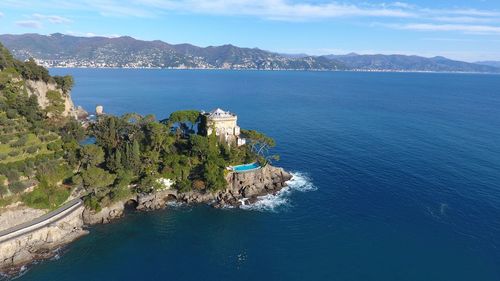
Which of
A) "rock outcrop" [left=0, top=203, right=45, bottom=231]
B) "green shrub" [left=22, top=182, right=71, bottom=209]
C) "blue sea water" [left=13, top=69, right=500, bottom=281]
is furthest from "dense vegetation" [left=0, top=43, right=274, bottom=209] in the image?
"blue sea water" [left=13, top=69, right=500, bottom=281]

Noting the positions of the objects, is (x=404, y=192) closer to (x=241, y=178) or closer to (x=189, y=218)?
(x=241, y=178)

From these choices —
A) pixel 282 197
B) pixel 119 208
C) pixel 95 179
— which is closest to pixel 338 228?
pixel 282 197

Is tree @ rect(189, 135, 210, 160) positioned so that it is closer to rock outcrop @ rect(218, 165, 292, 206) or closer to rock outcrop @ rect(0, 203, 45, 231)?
rock outcrop @ rect(218, 165, 292, 206)

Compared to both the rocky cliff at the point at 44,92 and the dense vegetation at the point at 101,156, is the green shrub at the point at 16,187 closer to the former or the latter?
the dense vegetation at the point at 101,156

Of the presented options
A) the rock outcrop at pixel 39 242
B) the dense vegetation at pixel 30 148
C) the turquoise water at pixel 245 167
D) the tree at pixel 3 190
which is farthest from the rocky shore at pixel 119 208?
the tree at pixel 3 190

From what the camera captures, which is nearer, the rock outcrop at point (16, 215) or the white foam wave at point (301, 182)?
the rock outcrop at point (16, 215)

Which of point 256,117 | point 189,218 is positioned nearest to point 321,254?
point 189,218
